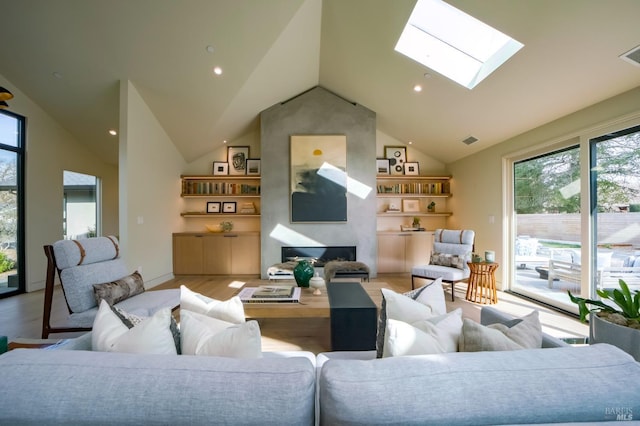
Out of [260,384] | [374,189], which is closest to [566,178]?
[374,189]

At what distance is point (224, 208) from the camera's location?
5855 mm

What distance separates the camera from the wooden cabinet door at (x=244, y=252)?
541cm

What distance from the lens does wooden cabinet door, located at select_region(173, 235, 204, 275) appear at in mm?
5336

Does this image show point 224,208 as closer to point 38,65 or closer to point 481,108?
point 38,65

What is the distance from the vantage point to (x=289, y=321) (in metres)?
3.09

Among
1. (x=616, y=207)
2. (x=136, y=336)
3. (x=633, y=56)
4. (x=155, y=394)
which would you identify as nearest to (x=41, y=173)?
(x=136, y=336)

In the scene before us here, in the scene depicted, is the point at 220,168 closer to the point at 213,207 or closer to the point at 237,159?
the point at 237,159

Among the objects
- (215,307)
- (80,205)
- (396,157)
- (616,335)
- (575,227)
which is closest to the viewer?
(215,307)

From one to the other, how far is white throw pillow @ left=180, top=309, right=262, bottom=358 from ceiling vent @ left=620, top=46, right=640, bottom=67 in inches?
140

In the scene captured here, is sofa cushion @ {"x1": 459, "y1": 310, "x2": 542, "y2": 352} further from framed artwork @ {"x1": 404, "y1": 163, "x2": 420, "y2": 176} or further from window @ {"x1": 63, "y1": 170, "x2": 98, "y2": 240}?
window @ {"x1": 63, "y1": 170, "x2": 98, "y2": 240}

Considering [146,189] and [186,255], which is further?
[186,255]

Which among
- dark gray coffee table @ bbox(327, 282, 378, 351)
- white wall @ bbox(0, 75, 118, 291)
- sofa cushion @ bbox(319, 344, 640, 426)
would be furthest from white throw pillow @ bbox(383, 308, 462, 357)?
white wall @ bbox(0, 75, 118, 291)

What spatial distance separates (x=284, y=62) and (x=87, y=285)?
365 cm

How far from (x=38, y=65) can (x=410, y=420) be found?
17.8 ft
